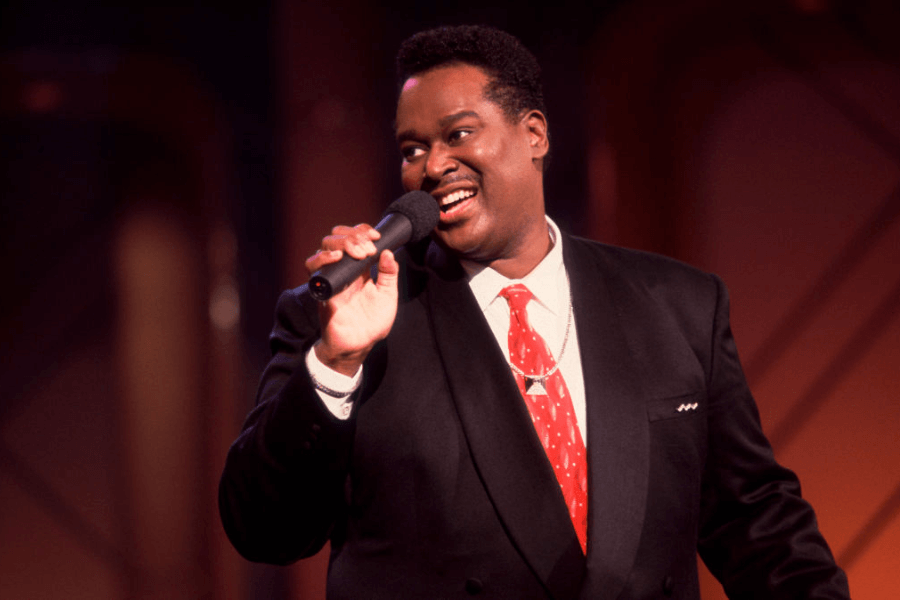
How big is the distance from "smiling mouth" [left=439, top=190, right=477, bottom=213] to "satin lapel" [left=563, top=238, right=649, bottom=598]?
0.29 m

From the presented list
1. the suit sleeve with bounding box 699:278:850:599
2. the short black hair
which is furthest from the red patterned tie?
the short black hair

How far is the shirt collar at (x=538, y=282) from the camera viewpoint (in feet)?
5.06

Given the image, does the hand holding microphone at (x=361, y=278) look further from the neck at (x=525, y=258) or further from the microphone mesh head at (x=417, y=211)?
the neck at (x=525, y=258)

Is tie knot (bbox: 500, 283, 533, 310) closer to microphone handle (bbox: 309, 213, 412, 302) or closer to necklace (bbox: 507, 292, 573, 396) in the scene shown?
necklace (bbox: 507, 292, 573, 396)

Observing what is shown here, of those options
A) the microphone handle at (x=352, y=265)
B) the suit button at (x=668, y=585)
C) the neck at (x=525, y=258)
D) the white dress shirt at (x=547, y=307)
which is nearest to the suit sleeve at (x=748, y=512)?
the suit button at (x=668, y=585)

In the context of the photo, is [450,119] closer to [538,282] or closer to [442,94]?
[442,94]

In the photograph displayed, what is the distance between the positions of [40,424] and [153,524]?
1.86ft

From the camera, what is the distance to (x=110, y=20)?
2633 mm

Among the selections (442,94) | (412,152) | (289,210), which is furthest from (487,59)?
(289,210)

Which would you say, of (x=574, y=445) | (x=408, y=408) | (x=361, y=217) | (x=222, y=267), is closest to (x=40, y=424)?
(x=222, y=267)

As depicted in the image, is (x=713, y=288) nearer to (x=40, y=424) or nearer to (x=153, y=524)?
(x=153, y=524)

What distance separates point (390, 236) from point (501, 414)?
40 centimetres

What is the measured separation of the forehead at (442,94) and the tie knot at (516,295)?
375 millimetres

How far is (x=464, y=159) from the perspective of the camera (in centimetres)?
149
